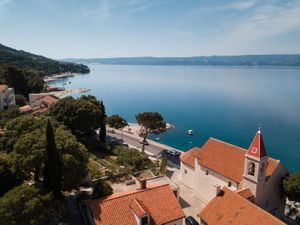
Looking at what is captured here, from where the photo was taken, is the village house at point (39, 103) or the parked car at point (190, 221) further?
the village house at point (39, 103)

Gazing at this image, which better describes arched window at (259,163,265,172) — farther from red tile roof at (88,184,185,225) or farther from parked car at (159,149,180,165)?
parked car at (159,149,180,165)

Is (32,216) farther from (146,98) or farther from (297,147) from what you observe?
(146,98)

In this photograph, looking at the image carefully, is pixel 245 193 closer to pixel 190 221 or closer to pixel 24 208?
pixel 190 221

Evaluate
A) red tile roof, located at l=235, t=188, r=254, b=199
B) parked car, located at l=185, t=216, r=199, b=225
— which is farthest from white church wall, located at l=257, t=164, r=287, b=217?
parked car, located at l=185, t=216, r=199, b=225

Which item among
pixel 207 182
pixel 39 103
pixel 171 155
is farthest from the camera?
pixel 39 103

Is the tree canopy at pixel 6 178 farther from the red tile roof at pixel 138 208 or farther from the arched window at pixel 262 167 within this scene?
the arched window at pixel 262 167

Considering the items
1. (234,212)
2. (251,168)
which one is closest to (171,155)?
(251,168)

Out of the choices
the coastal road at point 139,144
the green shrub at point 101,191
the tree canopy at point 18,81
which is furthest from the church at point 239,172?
the tree canopy at point 18,81
